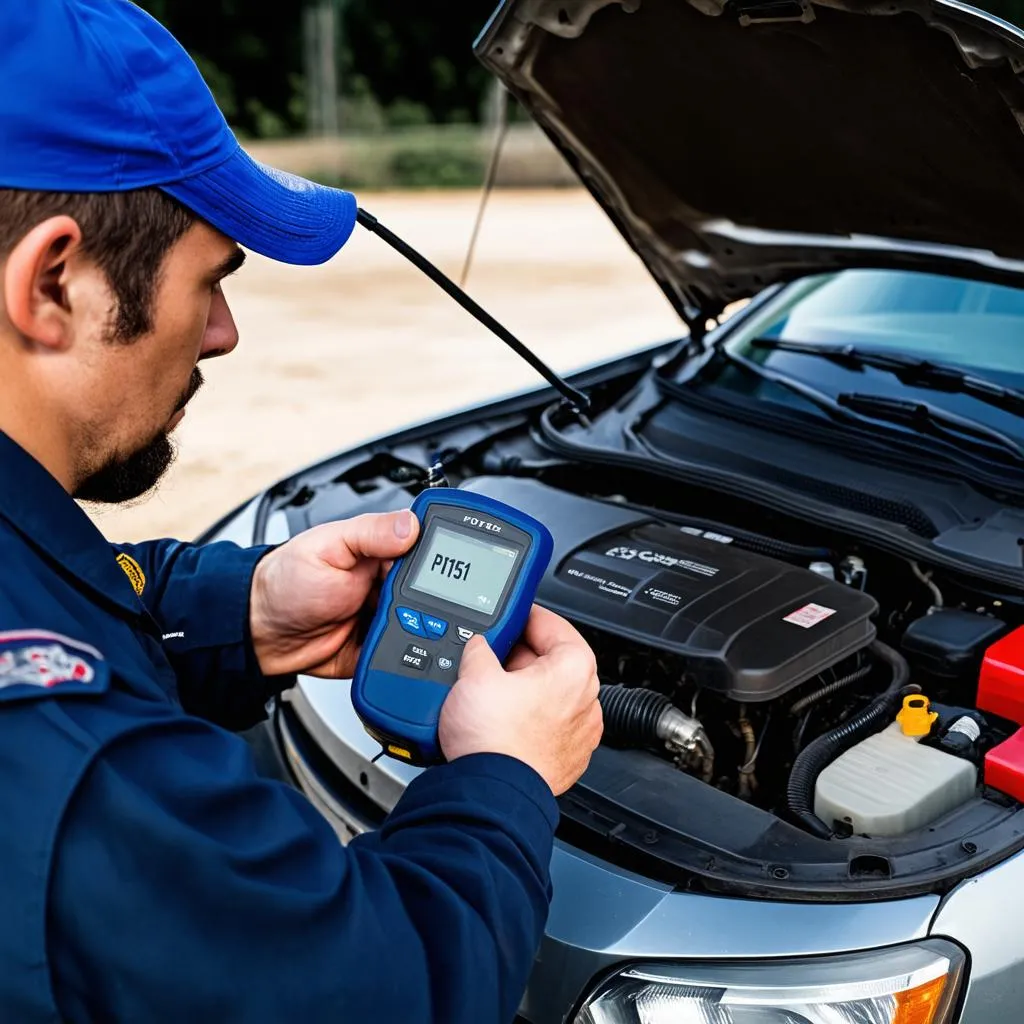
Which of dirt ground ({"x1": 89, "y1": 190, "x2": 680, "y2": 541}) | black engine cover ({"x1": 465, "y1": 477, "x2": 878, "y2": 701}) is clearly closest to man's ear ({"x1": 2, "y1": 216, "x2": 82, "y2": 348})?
black engine cover ({"x1": 465, "y1": 477, "x2": 878, "y2": 701})

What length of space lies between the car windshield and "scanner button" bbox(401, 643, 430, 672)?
1.35 m

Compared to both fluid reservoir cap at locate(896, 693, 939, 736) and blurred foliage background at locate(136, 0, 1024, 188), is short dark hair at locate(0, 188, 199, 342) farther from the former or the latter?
blurred foliage background at locate(136, 0, 1024, 188)

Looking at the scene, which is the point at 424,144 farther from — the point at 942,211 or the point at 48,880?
the point at 48,880

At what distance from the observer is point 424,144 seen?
18.9 meters

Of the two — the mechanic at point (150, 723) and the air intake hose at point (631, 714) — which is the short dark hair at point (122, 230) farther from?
the air intake hose at point (631, 714)

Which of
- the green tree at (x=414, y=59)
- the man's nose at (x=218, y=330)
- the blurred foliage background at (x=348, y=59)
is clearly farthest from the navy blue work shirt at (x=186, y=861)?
the green tree at (x=414, y=59)

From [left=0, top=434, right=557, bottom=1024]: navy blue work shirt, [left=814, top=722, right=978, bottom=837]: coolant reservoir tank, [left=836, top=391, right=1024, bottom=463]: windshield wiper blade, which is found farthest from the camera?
[left=836, top=391, right=1024, bottom=463]: windshield wiper blade

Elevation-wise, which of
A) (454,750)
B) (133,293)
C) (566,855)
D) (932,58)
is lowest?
(566,855)

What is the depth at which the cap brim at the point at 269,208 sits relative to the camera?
1.13 meters

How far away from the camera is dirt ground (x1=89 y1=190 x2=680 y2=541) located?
5324 millimetres

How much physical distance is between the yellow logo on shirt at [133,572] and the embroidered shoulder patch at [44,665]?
0.66 meters

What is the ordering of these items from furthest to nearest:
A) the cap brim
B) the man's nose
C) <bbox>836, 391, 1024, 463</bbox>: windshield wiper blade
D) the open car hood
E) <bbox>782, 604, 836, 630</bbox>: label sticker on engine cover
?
<bbox>836, 391, 1024, 463</bbox>: windshield wiper blade, the open car hood, <bbox>782, 604, 836, 630</bbox>: label sticker on engine cover, the man's nose, the cap brim

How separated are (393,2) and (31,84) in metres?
22.7

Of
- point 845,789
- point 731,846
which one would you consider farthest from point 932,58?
point 731,846
